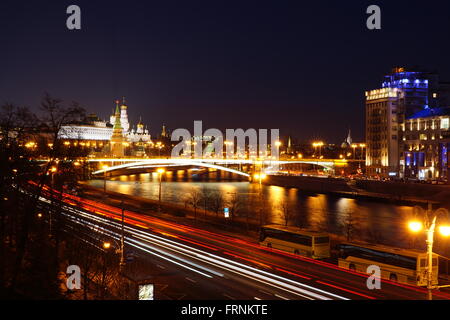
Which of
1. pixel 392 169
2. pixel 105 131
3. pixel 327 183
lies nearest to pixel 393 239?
pixel 327 183

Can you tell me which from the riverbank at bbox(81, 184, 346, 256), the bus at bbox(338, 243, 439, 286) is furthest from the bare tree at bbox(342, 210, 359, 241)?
the bus at bbox(338, 243, 439, 286)

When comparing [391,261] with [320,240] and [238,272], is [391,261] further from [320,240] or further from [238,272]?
[238,272]

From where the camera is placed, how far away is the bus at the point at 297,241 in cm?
1271

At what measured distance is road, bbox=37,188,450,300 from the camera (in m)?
8.95

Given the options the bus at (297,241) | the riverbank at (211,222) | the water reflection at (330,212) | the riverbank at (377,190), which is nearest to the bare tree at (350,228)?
the water reflection at (330,212)

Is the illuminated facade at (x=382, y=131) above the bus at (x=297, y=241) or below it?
above

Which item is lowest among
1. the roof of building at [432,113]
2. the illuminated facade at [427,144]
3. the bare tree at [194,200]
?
the bare tree at [194,200]

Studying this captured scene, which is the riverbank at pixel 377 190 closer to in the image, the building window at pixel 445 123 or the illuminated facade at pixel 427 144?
the illuminated facade at pixel 427 144

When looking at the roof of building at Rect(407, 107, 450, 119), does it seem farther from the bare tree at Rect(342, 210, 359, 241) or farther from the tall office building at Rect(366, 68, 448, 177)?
the bare tree at Rect(342, 210, 359, 241)

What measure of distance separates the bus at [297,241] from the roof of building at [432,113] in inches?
1245

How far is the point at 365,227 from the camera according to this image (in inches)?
871

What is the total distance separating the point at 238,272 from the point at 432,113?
37.0m

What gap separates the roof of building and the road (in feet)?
106
